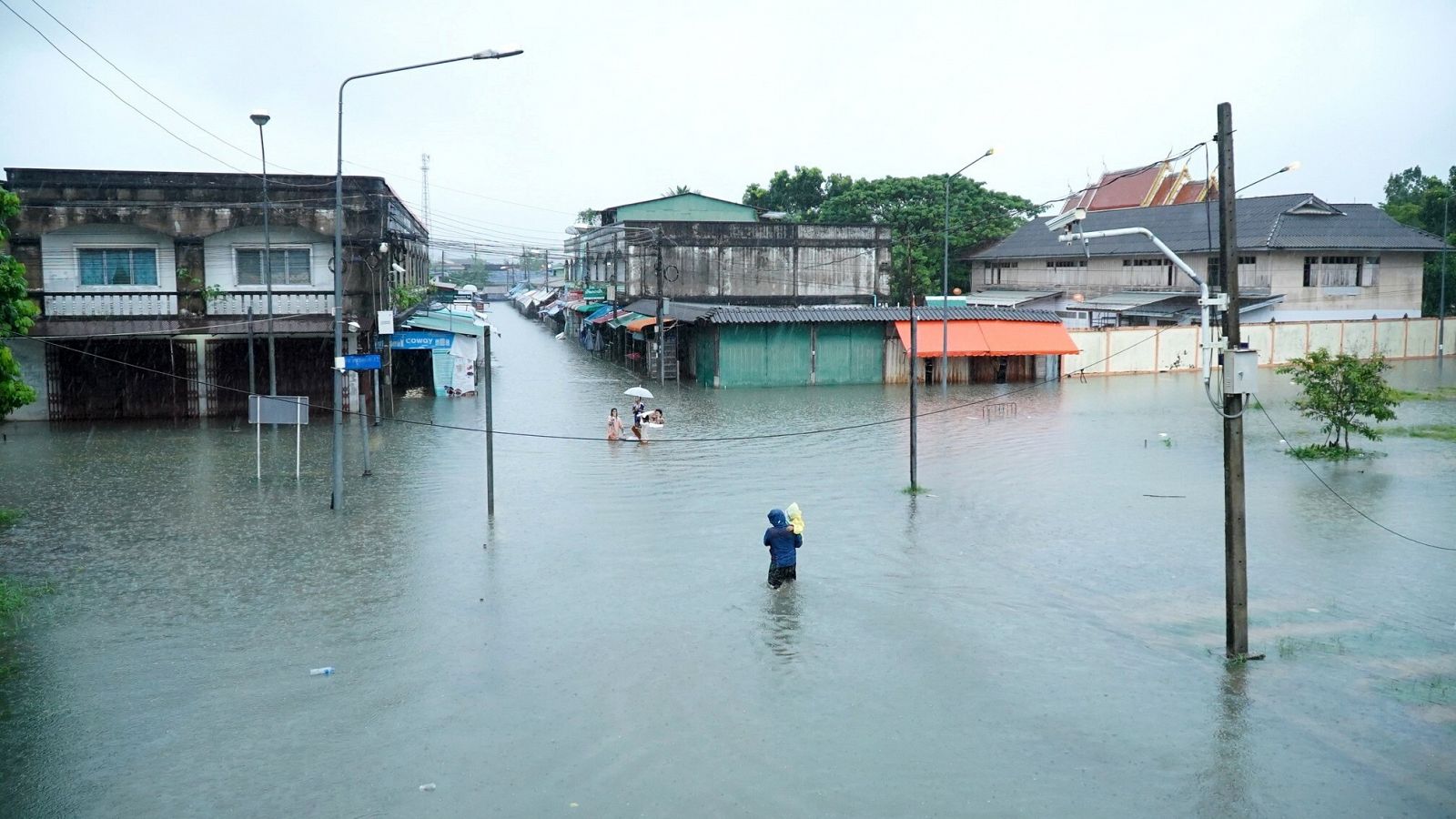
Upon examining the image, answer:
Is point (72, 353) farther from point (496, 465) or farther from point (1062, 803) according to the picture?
point (1062, 803)

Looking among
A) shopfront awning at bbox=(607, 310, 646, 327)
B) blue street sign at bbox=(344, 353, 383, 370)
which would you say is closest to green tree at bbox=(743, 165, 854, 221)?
shopfront awning at bbox=(607, 310, 646, 327)

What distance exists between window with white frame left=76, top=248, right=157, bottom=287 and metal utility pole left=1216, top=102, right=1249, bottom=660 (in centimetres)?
2781

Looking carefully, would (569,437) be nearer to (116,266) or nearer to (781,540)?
(781,540)

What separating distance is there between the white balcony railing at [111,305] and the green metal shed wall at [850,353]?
67.2 ft

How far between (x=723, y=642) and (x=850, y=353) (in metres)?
28.2

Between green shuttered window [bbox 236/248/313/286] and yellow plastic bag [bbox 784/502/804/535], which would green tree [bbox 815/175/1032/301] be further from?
yellow plastic bag [bbox 784/502/804/535]

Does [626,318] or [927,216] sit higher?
[927,216]

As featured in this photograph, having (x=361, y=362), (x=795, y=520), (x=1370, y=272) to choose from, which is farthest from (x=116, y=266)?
(x=1370, y=272)

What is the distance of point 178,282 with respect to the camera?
2980 cm

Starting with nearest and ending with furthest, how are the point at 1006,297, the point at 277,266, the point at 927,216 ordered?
the point at 277,266 < the point at 1006,297 < the point at 927,216

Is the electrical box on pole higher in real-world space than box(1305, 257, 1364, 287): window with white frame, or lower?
lower

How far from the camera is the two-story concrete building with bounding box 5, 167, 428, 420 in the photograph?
2892 centimetres

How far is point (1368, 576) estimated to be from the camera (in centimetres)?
1465

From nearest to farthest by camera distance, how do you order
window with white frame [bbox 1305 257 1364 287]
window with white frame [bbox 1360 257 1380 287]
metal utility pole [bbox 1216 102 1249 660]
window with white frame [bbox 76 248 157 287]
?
metal utility pole [bbox 1216 102 1249 660] → window with white frame [bbox 76 248 157 287] → window with white frame [bbox 1305 257 1364 287] → window with white frame [bbox 1360 257 1380 287]
